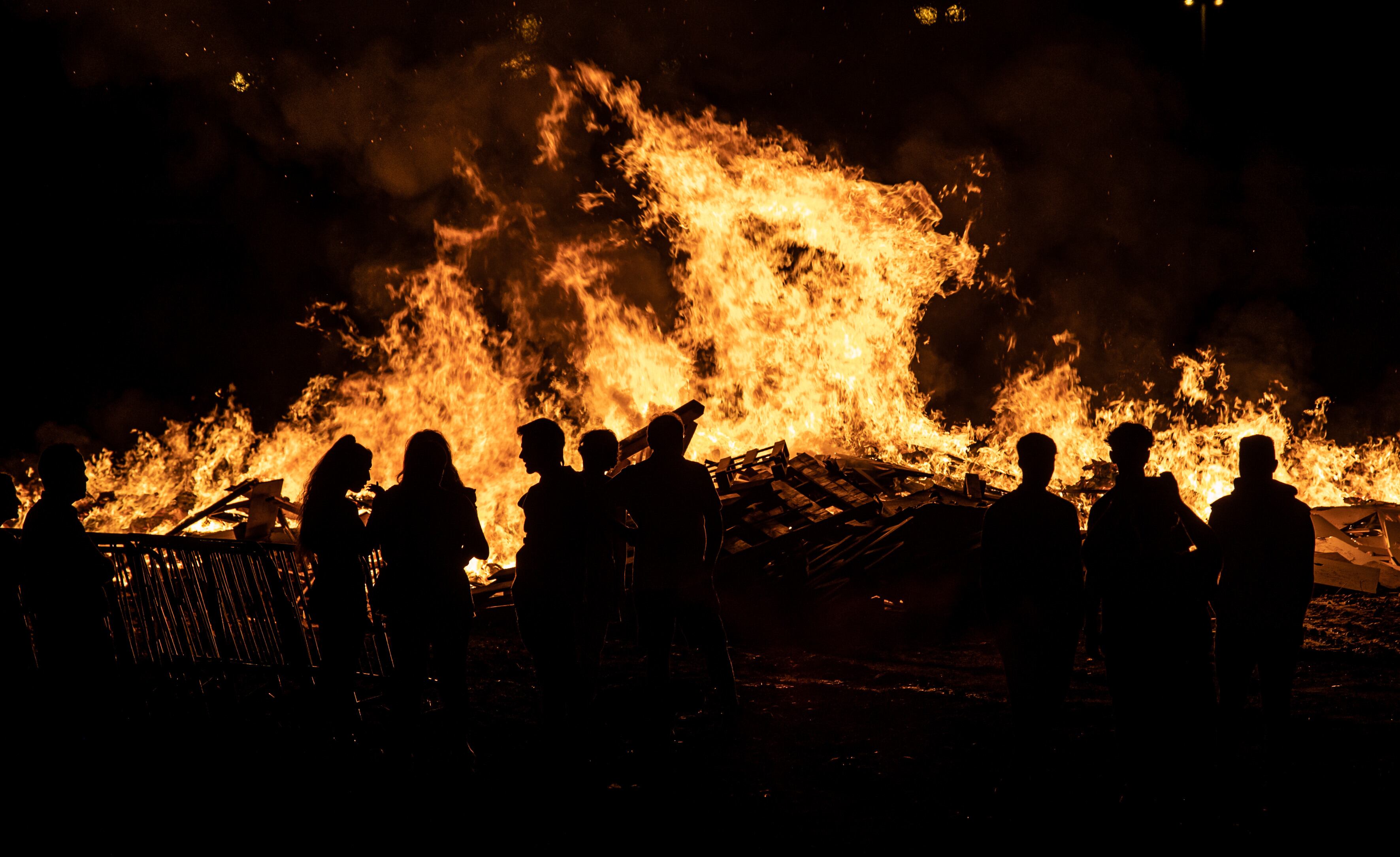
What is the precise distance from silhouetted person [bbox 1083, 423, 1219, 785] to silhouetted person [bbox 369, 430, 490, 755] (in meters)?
2.92

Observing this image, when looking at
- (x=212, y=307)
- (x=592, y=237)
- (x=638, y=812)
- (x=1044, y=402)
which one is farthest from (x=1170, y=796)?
(x=212, y=307)

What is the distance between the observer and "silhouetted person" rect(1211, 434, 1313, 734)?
12.2ft

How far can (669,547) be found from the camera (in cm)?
457

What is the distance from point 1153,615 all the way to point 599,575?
2.63 m

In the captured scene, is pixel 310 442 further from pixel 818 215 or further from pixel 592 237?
pixel 818 215

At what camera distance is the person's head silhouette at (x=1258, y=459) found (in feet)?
12.6

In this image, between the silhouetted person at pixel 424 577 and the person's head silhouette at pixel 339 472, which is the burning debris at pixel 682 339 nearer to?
the person's head silhouette at pixel 339 472

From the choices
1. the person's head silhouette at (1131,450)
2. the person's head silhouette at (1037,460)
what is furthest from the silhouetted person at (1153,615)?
the person's head silhouette at (1037,460)

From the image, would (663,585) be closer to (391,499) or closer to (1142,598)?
Answer: (391,499)

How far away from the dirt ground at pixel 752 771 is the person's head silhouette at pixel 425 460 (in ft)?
4.67

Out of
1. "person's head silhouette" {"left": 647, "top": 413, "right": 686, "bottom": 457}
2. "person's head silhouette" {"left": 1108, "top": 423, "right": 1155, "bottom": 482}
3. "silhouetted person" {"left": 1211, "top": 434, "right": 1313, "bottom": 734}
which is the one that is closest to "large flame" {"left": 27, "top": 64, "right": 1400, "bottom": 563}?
"person's head silhouette" {"left": 647, "top": 413, "right": 686, "bottom": 457}

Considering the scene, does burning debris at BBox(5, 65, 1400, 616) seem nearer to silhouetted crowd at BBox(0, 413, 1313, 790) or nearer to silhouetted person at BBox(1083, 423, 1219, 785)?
silhouetted crowd at BBox(0, 413, 1313, 790)

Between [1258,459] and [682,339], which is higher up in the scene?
[682,339]

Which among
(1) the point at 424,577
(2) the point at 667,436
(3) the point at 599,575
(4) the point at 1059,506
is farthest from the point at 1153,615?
(1) the point at 424,577
